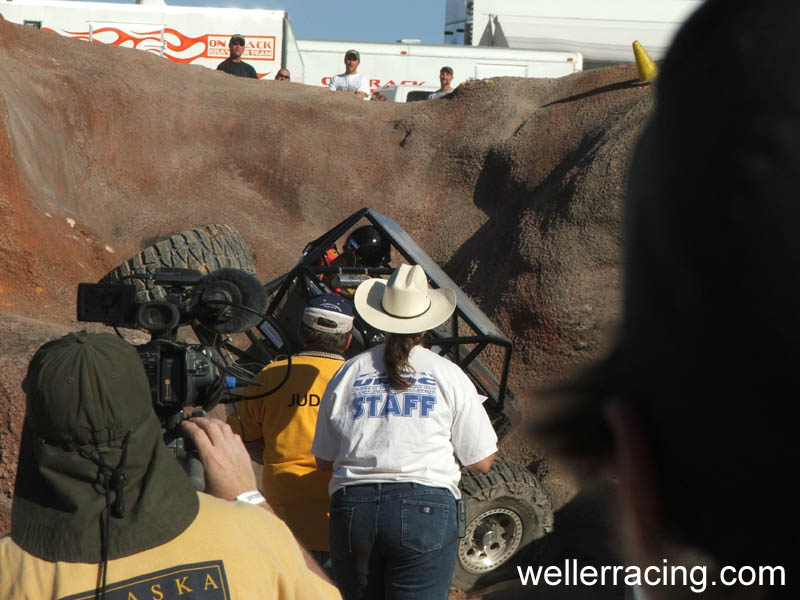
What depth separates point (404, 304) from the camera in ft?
15.7

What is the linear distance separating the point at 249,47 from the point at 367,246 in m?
12.8

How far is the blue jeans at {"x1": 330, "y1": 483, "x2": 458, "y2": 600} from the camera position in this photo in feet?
13.3

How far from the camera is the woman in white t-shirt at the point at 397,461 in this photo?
13.4 feet

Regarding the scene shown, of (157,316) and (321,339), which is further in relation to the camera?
(321,339)

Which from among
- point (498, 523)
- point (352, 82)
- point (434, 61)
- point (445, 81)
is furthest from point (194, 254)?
point (434, 61)

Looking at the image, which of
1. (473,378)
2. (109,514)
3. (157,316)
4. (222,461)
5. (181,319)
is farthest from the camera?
(473,378)

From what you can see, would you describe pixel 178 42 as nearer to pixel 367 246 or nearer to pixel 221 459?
pixel 367 246

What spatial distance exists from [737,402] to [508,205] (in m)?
14.9

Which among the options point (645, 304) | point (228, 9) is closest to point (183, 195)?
point (228, 9)

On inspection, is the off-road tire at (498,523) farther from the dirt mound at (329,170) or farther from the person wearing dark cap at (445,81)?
the person wearing dark cap at (445,81)

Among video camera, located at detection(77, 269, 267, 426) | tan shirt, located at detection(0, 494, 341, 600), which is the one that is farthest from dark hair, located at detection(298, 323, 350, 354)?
tan shirt, located at detection(0, 494, 341, 600)

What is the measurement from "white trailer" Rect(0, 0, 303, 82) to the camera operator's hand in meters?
17.4

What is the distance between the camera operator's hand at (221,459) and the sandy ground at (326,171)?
7981 millimetres

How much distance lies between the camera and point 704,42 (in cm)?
75
